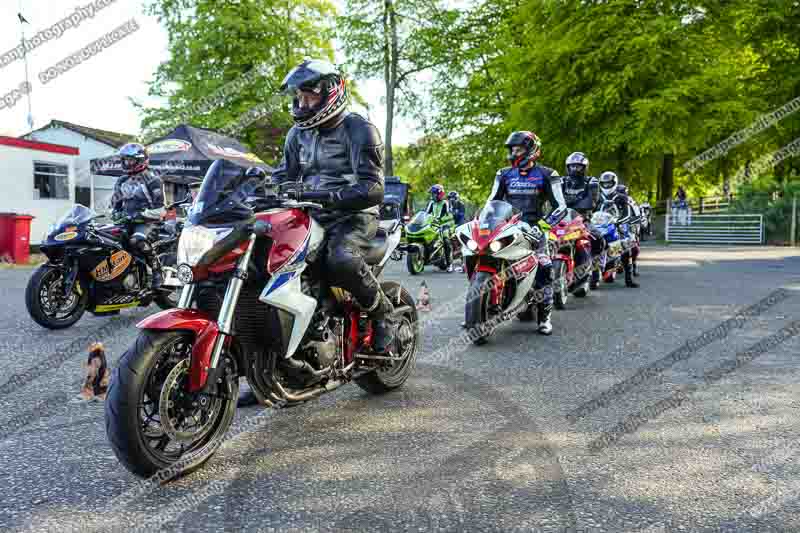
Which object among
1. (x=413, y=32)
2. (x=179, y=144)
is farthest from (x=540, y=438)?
(x=413, y=32)

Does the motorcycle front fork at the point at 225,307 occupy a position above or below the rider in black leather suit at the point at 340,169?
below

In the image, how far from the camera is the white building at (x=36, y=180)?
21.7 metres

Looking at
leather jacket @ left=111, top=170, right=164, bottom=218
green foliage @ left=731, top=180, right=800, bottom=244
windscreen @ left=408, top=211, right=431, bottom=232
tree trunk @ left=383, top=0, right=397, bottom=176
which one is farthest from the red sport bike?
tree trunk @ left=383, top=0, right=397, bottom=176

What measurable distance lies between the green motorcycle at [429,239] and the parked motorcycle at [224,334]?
39.6 feet

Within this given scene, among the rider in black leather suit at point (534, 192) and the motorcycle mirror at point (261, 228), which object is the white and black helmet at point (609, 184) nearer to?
the rider in black leather suit at point (534, 192)

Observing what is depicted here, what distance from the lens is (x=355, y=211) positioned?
4.29 meters

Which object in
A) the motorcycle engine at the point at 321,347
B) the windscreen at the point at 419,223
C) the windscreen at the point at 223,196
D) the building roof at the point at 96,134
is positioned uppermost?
the building roof at the point at 96,134

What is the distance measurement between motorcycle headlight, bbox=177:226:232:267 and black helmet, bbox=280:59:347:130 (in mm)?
1092

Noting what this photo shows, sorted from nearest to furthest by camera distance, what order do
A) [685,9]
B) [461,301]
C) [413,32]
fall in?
[461,301]
[685,9]
[413,32]

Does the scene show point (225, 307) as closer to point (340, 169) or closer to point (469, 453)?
point (340, 169)

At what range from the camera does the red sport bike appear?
9016mm

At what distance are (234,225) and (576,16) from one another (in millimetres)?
26683

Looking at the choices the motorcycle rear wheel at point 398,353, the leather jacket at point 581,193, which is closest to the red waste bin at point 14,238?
the leather jacket at point 581,193

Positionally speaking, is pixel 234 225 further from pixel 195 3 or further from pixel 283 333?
pixel 195 3
